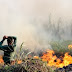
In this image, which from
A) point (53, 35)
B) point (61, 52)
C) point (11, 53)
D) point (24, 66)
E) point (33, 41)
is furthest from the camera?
point (53, 35)

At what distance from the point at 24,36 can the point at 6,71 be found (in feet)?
62.3

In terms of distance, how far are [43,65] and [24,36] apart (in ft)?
62.8

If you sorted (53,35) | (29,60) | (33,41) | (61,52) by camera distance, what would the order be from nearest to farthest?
(29,60) → (61,52) → (33,41) → (53,35)

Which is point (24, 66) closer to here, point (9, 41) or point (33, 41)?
point (9, 41)

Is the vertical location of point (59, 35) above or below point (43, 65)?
below

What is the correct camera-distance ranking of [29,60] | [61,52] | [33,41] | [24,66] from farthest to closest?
1. [33,41]
2. [61,52]
3. [29,60]
4. [24,66]

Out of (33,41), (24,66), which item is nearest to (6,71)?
(24,66)

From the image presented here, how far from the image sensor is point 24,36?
968 inches

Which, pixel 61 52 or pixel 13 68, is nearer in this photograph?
pixel 13 68

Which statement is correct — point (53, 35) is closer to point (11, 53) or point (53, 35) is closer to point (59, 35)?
point (59, 35)

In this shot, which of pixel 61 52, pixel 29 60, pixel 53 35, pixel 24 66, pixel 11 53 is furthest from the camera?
pixel 53 35

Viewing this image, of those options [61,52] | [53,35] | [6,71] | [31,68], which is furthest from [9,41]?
[53,35]

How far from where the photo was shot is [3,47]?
8.19 meters

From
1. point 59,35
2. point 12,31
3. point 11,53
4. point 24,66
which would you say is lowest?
point 59,35
